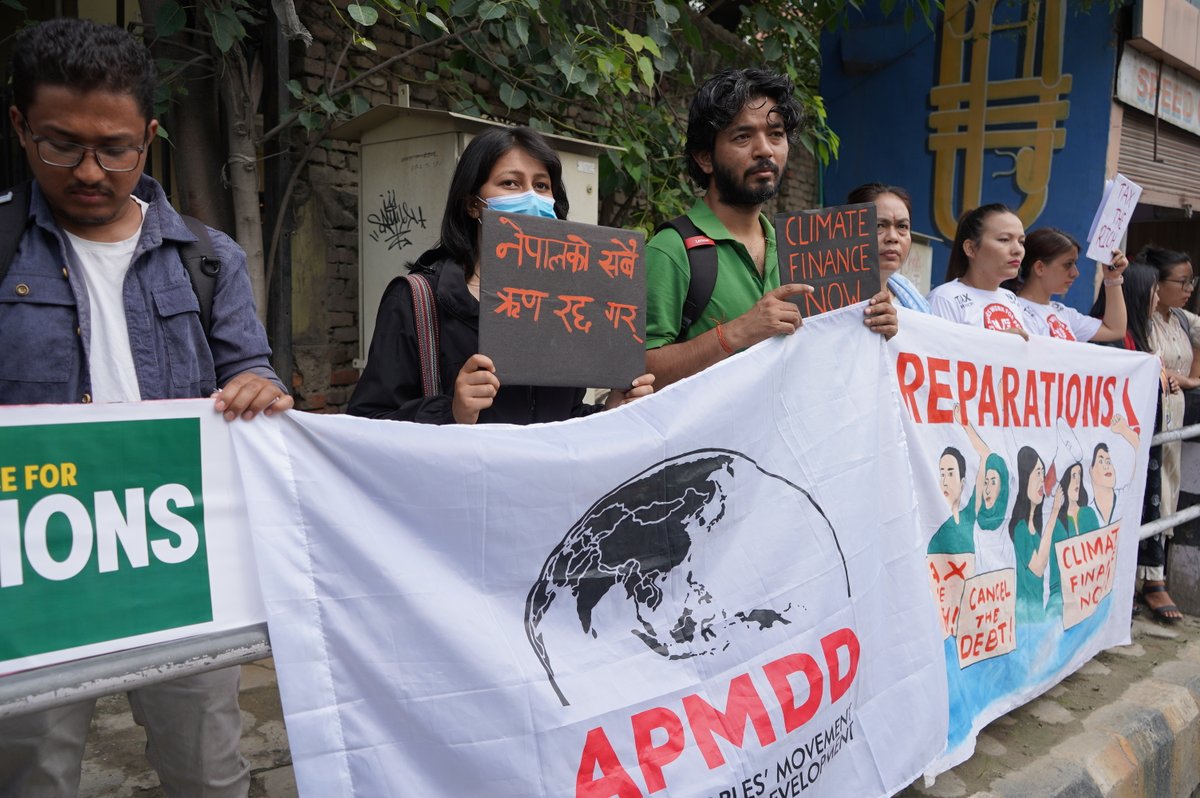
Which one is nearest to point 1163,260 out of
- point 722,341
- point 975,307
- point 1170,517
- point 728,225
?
point 1170,517

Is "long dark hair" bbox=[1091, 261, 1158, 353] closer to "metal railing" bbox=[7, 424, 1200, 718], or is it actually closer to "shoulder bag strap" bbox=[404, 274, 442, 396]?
"shoulder bag strap" bbox=[404, 274, 442, 396]

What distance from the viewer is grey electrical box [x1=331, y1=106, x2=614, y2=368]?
3.90 meters

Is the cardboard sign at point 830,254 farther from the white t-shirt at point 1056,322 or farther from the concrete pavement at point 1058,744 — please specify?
the white t-shirt at point 1056,322

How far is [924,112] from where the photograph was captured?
8711 mm

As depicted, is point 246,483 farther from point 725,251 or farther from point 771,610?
point 725,251

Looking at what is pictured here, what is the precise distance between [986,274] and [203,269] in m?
2.90

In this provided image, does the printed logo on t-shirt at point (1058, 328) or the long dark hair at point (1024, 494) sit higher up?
the printed logo on t-shirt at point (1058, 328)

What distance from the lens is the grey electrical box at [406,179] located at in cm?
390

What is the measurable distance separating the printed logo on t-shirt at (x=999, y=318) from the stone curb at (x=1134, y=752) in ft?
4.61

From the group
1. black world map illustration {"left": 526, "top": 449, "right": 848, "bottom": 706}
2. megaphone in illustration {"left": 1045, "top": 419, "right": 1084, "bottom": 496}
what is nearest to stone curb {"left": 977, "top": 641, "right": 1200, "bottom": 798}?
megaphone in illustration {"left": 1045, "top": 419, "right": 1084, "bottom": 496}

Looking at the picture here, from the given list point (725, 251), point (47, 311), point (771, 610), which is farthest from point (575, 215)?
point (47, 311)

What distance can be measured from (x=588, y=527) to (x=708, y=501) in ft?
1.05

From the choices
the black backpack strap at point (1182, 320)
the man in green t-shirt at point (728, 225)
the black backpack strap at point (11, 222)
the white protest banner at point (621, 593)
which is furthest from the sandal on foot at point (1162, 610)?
the black backpack strap at point (11, 222)

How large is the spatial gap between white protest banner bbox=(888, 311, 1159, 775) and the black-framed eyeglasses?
6.23 ft
